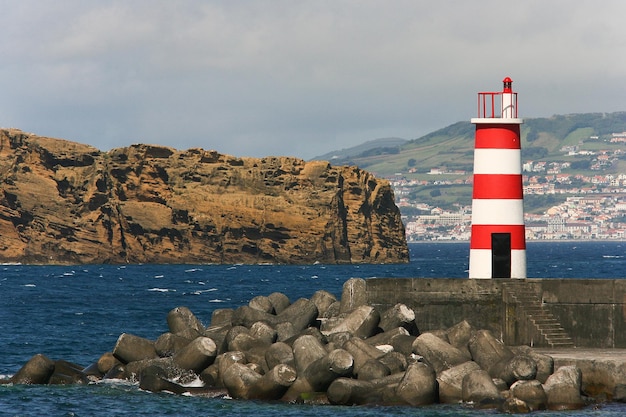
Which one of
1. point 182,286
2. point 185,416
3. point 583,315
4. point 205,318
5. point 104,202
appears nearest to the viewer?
point 185,416

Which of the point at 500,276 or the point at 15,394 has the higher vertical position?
the point at 500,276

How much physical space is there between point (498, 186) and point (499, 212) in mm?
490

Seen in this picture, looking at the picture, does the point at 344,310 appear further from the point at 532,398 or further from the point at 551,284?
the point at 532,398

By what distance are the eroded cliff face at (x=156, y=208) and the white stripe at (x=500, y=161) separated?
93.7 meters

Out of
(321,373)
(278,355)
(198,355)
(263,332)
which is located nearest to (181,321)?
(263,332)

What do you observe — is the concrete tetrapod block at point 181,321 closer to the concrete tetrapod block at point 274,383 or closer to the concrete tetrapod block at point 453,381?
the concrete tetrapod block at point 274,383

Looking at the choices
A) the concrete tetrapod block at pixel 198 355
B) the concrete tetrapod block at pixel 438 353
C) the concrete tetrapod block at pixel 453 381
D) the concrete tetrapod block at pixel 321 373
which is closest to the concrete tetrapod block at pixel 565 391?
the concrete tetrapod block at pixel 453 381

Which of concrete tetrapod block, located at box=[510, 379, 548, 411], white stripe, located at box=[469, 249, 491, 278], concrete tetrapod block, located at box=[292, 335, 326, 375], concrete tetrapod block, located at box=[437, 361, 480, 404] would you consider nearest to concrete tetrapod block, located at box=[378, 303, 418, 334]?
white stripe, located at box=[469, 249, 491, 278]

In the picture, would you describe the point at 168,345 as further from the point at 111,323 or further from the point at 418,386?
the point at 111,323

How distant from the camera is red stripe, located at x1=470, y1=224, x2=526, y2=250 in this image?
21.2 meters

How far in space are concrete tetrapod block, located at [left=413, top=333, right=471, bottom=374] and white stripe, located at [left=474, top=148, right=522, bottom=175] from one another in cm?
379

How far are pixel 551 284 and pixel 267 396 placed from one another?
5655 millimetres

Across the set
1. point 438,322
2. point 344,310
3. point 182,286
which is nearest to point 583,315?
point 438,322

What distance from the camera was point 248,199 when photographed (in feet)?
382
